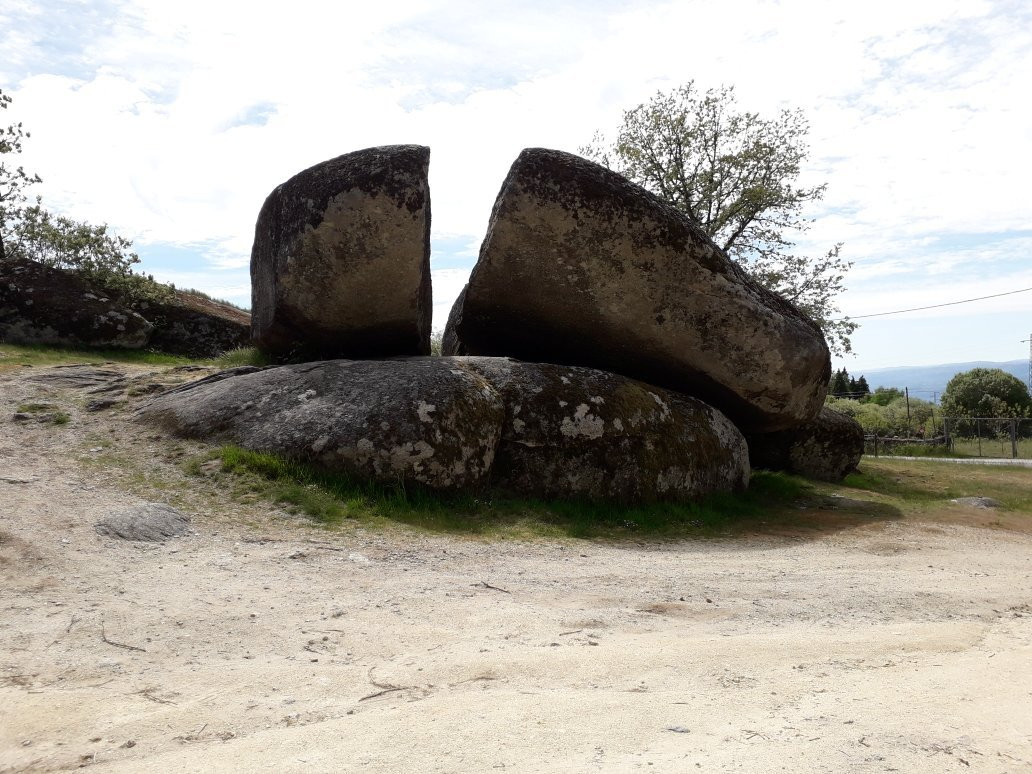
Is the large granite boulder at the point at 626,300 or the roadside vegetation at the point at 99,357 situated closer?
the large granite boulder at the point at 626,300

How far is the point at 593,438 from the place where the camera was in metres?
10.1

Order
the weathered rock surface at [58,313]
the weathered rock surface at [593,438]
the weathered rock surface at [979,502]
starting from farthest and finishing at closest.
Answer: the weathered rock surface at [58,313], the weathered rock surface at [979,502], the weathered rock surface at [593,438]

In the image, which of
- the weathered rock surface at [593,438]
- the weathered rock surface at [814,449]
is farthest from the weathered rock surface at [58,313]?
the weathered rock surface at [814,449]

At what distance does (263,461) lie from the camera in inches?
336

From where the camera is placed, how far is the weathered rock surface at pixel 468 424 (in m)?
8.93

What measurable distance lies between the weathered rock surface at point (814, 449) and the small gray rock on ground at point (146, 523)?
11.0m

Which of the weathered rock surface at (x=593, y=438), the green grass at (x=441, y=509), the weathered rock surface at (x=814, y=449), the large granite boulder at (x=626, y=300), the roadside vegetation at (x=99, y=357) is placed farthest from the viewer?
the weathered rock surface at (x=814, y=449)

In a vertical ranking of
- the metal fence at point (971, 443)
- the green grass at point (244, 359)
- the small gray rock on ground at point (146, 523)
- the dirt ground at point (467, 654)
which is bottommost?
the dirt ground at point (467, 654)

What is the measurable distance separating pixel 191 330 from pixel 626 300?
37.7 feet

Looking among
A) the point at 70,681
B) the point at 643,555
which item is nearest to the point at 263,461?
the point at 643,555

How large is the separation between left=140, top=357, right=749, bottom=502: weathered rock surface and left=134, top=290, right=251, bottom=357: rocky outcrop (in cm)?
773

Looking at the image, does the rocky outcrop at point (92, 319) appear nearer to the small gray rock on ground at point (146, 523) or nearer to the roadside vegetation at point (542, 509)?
the roadside vegetation at point (542, 509)

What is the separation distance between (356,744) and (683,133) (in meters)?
26.3

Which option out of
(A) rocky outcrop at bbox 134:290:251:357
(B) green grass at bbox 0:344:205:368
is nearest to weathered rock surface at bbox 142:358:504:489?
(B) green grass at bbox 0:344:205:368
